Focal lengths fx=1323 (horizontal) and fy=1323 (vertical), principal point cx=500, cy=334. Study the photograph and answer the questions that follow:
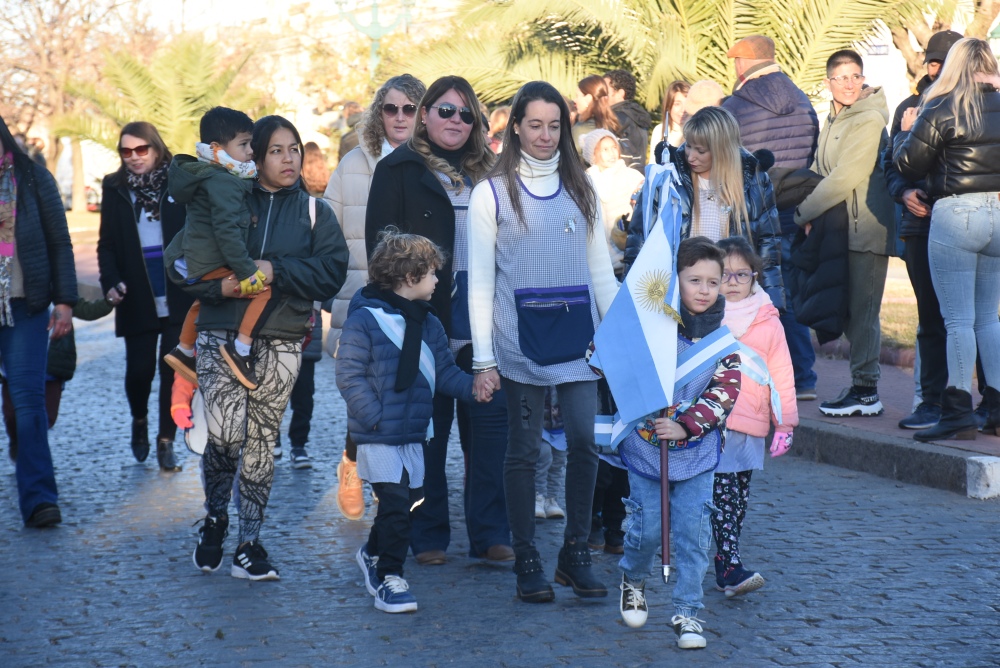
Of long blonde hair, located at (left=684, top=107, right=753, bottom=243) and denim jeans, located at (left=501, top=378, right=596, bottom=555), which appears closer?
denim jeans, located at (left=501, top=378, right=596, bottom=555)

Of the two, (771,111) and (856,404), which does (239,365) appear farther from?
(856,404)

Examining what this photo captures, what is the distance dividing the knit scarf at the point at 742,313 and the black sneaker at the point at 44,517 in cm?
344

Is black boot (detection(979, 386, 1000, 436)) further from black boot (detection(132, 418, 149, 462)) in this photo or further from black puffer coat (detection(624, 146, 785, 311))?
black boot (detection(132, 418, 149, 462))

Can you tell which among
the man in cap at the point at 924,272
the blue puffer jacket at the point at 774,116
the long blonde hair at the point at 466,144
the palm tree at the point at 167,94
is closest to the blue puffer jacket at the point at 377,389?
the long blonde hair at the point at 466,144

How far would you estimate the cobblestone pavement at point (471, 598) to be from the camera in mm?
4555

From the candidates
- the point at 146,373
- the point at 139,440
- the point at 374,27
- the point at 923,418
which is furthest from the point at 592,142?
the point at 374,27

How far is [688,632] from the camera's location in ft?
15.1

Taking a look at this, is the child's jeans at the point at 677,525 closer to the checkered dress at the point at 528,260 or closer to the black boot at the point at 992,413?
the checkered dress at the point at 528,260

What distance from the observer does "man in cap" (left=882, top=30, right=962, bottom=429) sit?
25.0ft

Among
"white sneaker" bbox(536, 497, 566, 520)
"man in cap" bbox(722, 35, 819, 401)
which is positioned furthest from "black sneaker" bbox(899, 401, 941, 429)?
"white sneaker" bbox(536, 497, 566, 520)

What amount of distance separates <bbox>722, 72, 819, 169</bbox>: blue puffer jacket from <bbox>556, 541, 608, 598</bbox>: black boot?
3.86 m

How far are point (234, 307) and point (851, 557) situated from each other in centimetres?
285

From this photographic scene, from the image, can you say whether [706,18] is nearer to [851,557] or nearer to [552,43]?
[552,43]

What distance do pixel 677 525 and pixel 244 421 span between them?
6.56ft
